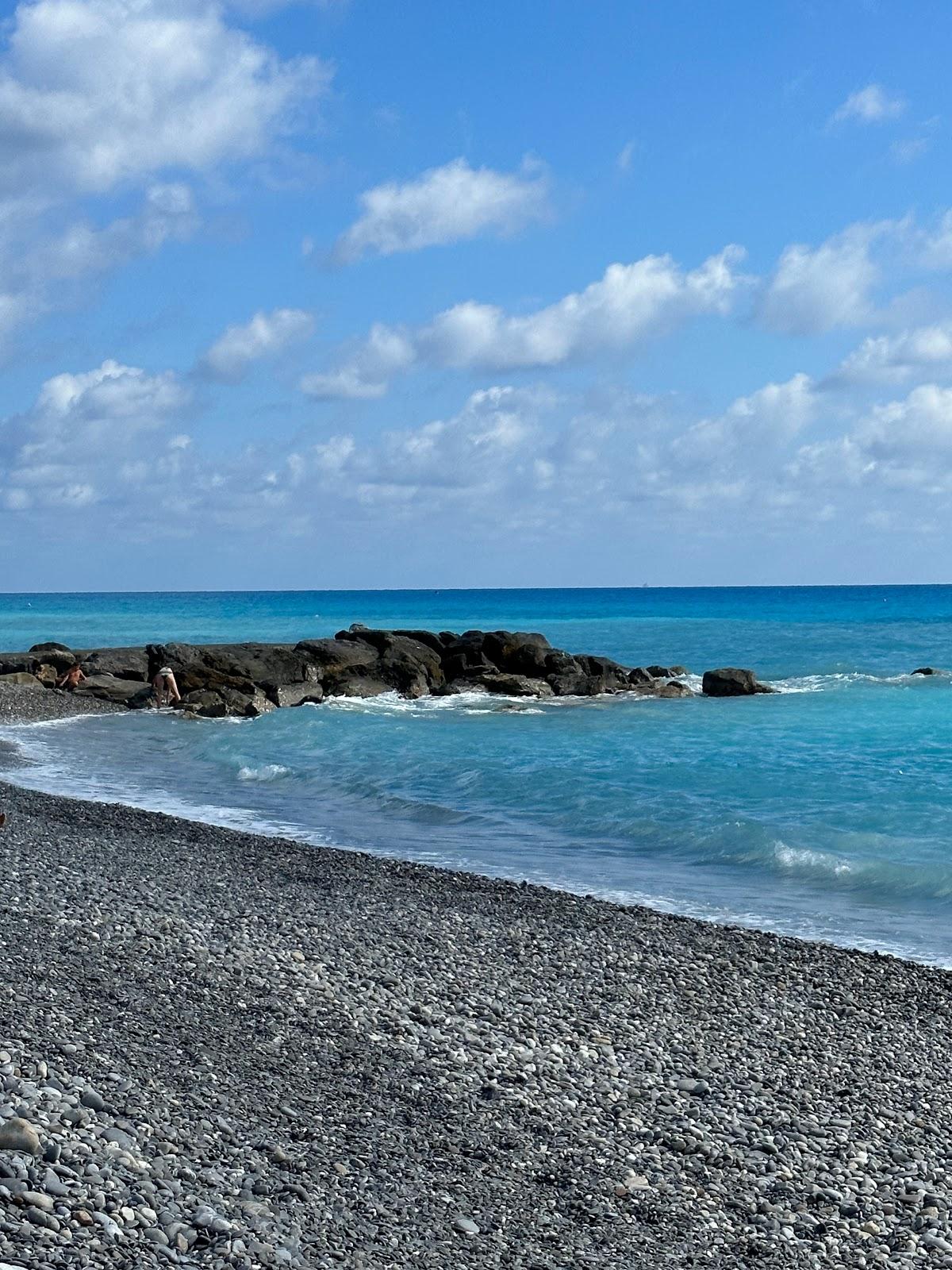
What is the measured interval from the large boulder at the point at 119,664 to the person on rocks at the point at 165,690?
3.49 metres

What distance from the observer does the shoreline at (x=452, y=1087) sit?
5480 mm

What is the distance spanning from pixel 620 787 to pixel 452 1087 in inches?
558

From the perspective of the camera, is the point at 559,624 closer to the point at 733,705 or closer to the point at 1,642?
the point at 1,642

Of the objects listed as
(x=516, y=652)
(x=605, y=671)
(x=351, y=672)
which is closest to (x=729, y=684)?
(x=605, y=671)

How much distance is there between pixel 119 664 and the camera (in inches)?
1671

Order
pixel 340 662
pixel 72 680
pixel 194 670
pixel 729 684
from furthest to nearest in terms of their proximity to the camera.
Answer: pixel 340 662 < pixel 729 684 < pixel 72 680 < pixel 194 670

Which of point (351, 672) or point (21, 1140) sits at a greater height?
point (21, 1140)

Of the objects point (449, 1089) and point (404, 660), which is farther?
point (404, 660)

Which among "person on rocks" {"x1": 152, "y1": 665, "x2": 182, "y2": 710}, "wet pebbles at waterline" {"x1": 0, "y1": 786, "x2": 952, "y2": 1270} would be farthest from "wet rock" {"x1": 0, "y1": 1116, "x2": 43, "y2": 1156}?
"person on rocks" {"x1": 152, "y1": 665, "x2": 182, "y2": 710}

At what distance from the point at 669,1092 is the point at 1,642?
226ft

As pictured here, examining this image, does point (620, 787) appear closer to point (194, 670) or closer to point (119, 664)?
point (194, 670)

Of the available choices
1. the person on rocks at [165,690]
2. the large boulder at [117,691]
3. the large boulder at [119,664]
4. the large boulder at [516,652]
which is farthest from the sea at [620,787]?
the large boulder at [119,664]

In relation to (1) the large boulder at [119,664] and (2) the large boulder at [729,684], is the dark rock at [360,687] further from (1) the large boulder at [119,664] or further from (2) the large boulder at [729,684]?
(2) the large boulder at [729,684]

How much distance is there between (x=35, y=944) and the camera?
9.38 meters
